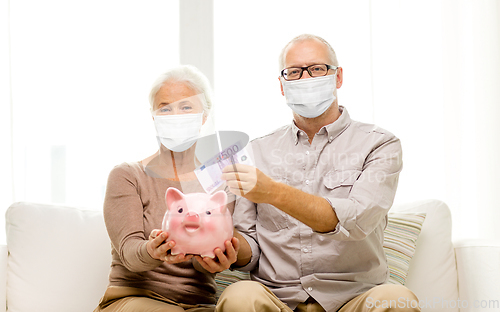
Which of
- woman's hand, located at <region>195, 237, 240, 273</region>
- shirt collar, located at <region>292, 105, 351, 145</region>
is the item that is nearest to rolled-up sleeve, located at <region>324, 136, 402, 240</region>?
shirt collar, located at <region>292, 105, 351, 145</region>

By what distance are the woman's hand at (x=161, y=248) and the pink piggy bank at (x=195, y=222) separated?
0.05ft

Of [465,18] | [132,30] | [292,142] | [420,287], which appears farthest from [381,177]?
[132,30]

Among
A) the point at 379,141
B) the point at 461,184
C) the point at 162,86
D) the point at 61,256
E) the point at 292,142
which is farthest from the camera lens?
the point at 461,184

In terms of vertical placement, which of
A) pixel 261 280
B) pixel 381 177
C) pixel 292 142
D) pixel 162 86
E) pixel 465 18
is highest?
pixel 465 18

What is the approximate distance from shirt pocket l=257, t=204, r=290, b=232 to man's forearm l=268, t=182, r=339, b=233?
0.27 meters

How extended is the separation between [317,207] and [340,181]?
0.97 ft

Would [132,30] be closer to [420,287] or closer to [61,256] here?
[61,256]

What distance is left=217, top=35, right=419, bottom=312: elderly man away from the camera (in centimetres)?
125

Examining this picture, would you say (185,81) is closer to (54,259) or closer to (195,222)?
(195,222)

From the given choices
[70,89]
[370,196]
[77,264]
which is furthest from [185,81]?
[70,89]

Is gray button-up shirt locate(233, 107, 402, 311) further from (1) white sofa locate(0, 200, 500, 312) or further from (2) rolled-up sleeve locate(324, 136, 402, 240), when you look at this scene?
(1) white sofa locate(0, 200, 500, 312)

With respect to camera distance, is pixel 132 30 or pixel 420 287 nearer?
pixel 420 287

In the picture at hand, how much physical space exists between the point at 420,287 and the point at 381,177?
659 mm

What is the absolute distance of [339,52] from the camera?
249 cm
